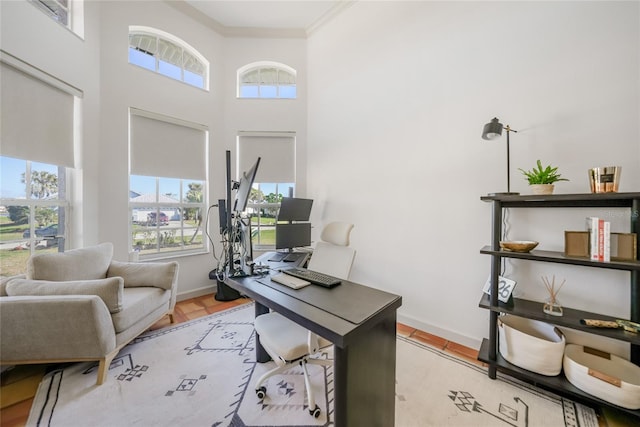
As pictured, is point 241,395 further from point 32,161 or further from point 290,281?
point 32,161

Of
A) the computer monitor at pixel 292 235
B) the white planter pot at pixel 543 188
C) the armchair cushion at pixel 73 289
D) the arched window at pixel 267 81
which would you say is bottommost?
the armchair cushion at pixel 73 289

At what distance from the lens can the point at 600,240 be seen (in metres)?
1.37

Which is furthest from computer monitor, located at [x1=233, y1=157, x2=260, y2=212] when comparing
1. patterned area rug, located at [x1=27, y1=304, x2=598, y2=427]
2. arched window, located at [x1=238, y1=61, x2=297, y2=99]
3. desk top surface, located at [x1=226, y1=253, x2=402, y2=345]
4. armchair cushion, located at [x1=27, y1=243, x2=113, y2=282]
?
arched window, located at [x1=238, y1=61, x2=297, y2=99]

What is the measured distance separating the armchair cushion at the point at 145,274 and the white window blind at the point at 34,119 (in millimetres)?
1159

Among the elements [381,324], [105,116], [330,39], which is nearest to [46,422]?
[381,324]

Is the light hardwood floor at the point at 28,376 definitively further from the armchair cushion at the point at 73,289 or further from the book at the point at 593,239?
the book at the point at 593,239

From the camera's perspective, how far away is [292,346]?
4.41 feet

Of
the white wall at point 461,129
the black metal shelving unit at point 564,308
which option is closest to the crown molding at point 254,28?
the white wall at point 461,129

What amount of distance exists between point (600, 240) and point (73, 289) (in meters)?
3.57

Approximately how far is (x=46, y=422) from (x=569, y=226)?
364 centimetres

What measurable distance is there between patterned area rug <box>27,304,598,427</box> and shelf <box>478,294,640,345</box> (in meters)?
0.54

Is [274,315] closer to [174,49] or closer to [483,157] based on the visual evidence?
[483,157]

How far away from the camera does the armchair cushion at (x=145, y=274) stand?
7.47 ft

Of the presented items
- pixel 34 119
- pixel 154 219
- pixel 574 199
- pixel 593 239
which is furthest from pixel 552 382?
pixel 34 119
